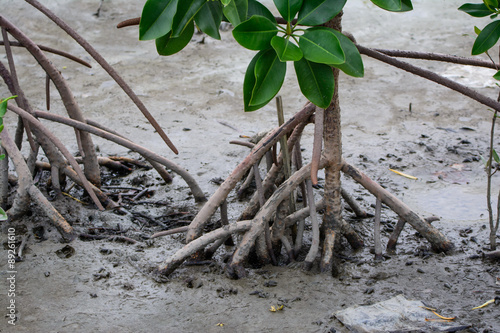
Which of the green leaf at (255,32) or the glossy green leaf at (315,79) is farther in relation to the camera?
the glossy green leaf at (315,79)

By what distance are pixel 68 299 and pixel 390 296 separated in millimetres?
1889

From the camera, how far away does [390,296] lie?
9.48 ft

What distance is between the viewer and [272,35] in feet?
6.23

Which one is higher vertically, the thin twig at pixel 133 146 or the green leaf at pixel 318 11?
the green leaf at pixel 318 11

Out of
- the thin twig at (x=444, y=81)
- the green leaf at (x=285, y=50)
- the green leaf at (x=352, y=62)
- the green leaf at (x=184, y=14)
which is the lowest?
the thin twig at (x=444, y=81)

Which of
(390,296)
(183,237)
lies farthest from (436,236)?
(183,237)

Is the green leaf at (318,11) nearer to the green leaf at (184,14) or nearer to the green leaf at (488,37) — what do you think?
the green leaf at (184,14)

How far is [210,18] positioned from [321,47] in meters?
0.48

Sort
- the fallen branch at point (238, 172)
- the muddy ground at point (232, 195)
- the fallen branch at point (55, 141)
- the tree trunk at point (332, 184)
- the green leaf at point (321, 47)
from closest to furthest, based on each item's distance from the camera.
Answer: the green leaf at point (321, 47)
the muddy ground at point (232, 195)
the tree trunk at point (332, 184)
the fallen branch at point (238, 172)
the fallen branch at point (55, 141)

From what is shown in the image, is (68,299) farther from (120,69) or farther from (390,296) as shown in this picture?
(120,69)

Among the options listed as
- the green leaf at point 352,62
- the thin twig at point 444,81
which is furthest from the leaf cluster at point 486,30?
the green leaf at point 352,62

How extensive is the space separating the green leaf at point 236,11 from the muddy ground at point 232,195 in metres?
1.62

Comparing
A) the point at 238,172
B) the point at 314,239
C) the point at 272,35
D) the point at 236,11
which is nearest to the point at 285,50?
the point at 272,35

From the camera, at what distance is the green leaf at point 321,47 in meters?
1.78
